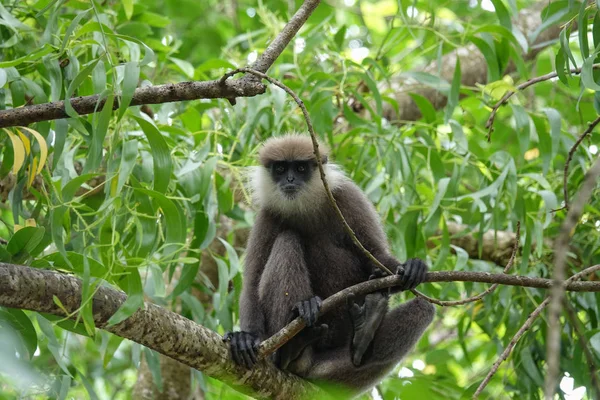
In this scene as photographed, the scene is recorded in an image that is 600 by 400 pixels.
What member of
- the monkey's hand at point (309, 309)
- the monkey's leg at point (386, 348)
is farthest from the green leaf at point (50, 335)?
the monkey's leg at point (386, 348)

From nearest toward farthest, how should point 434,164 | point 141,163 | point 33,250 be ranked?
point 33,250, point 141,163, point 434,164

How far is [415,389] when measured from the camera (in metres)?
1.90

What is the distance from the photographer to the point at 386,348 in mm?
4895

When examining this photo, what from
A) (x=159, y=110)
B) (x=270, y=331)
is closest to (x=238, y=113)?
(x=159, y=110)

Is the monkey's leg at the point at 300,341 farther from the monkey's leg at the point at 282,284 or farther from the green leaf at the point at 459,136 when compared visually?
the green leaf at the point at 459,136

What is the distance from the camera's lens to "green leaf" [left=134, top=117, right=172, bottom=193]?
3373 mm

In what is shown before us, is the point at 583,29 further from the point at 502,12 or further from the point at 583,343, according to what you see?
the point at 583,343

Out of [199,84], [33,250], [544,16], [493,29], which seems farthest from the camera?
[493,29]

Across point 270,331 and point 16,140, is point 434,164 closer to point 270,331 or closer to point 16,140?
point 270,331

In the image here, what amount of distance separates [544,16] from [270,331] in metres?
2.45

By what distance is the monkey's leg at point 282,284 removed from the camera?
473 centimetres

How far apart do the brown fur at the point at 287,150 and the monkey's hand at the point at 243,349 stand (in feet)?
5.51

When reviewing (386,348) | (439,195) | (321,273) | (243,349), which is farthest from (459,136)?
(243,349)

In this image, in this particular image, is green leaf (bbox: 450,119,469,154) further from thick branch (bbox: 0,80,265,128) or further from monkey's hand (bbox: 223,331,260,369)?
thick branch (bbox: 0,80,265,128)
